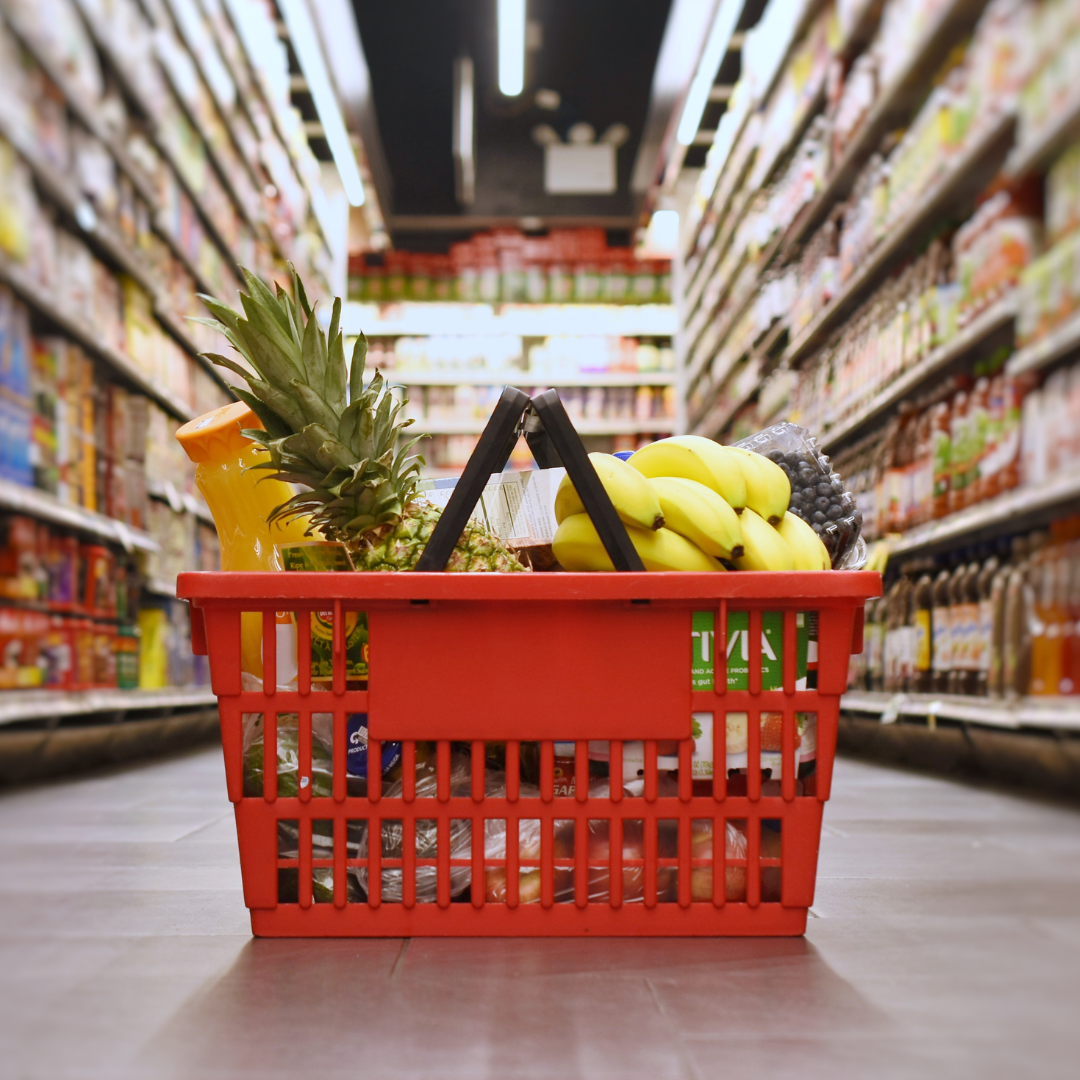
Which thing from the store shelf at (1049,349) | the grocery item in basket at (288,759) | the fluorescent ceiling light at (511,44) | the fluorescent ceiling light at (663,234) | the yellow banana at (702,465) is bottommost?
the grocery item in basket at (288,759)

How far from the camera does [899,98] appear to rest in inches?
137

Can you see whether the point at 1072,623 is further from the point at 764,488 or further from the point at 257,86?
the point at 257,86

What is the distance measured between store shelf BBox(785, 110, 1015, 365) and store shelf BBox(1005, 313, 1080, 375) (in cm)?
60

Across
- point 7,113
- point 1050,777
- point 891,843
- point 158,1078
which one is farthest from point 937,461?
point 158,1078

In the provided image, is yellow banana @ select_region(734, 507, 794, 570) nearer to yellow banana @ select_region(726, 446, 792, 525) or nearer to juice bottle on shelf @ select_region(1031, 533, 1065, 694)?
yellow banana @ select_region(726, 446, 792, 525)

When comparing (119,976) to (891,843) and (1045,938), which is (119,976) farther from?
(891,843)

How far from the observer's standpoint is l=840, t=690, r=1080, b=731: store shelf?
2326mm

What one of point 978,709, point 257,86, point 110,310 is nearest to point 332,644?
point 978,709

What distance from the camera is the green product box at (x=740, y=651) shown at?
1.06m

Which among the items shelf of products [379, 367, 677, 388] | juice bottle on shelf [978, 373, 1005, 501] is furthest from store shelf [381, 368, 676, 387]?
juice bottle on shelf [978, 373, 1005, 501]

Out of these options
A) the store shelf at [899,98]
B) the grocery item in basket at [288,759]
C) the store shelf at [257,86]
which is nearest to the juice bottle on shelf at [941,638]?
the store shelf at [899,98]

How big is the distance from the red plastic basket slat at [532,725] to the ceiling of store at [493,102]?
6.47 m

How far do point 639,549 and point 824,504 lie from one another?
38cm

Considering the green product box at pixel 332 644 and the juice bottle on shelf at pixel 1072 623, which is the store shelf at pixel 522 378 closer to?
the juice bottle on shelf at pixel 1072 623
